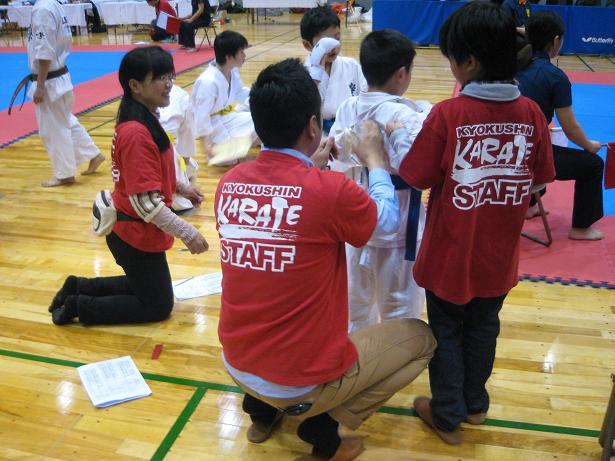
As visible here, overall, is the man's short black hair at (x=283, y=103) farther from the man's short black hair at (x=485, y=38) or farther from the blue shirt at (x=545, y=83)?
the blue shirt at (x=545, y=83)

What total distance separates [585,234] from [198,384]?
247 centimetres

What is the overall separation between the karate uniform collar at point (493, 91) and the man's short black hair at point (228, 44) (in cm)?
312

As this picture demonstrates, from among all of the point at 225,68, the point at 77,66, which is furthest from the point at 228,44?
the point at 77,66

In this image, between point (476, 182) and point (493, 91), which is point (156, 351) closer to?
point (476, 182)

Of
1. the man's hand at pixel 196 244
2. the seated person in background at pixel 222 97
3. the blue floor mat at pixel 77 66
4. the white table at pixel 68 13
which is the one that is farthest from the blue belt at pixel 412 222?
the white table at pixel 68 13

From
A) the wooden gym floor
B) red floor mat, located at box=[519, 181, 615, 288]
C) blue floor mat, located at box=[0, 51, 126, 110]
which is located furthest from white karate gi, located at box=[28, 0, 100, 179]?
red floor mat, located at box=[519, 181, 615, 288]

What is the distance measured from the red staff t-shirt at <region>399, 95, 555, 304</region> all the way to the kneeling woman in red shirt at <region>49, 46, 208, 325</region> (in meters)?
1.06

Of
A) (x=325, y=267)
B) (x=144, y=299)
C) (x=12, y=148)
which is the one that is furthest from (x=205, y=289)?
(x=12, y=148)

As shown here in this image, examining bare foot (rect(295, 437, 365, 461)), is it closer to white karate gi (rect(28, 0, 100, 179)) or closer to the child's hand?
the child's hand

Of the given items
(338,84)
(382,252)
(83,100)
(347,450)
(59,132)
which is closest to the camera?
(347,450)

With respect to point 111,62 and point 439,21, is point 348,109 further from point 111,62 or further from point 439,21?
point 439,21

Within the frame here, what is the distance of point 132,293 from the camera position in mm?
2809

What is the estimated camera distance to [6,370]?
2.49 m

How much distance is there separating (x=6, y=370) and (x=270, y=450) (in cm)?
120
